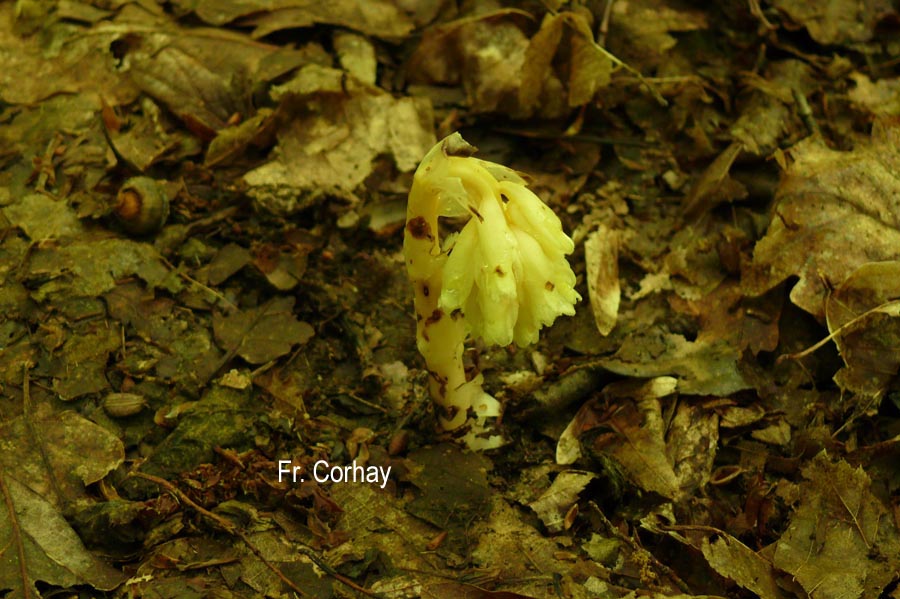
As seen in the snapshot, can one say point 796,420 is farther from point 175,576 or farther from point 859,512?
point 175,576

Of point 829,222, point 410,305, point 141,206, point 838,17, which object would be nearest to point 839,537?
point 829,222

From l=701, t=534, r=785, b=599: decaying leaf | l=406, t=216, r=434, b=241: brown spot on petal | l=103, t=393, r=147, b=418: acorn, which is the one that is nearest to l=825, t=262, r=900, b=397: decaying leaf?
l=701, t=534, r=785, b=599: decaying leaf

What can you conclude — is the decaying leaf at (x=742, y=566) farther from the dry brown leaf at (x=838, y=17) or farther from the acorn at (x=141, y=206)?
the dry brown leaf at (x=838, y=17)

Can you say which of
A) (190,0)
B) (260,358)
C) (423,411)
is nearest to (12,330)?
(260,358)

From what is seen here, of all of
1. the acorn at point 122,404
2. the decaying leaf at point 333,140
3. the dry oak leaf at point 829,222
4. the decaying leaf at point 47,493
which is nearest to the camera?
the decaying leaf at point 47,493

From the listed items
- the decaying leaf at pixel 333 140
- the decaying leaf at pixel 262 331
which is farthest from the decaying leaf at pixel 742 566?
the decaying leaf at pixel 333 140

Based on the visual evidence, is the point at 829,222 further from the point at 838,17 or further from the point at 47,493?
the point at 47,493

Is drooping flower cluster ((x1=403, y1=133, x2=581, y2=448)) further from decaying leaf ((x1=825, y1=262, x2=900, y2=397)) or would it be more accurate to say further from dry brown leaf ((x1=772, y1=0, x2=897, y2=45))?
dry brown leaf ((x1=772, y1=0, x2=897, y2=45))
